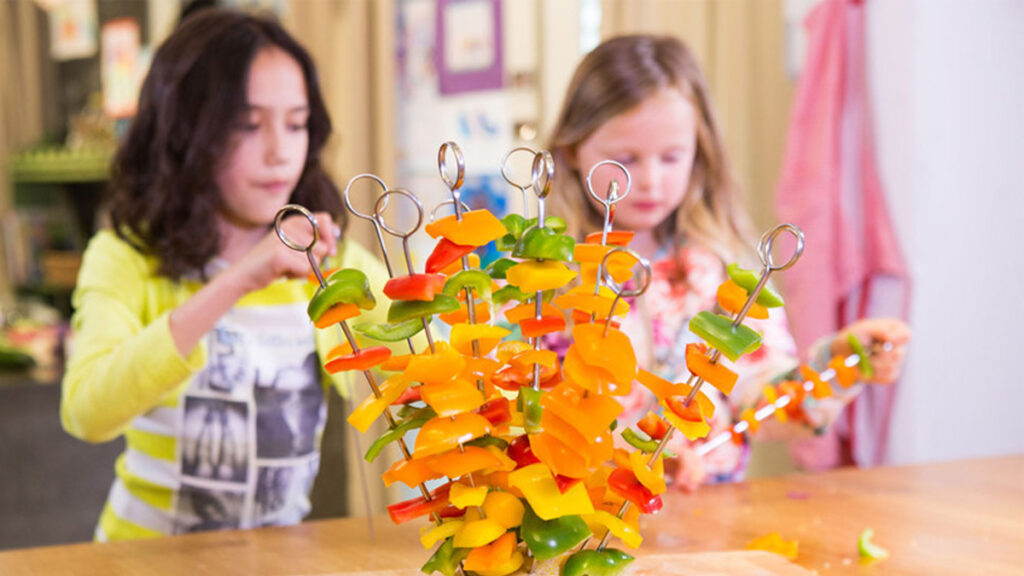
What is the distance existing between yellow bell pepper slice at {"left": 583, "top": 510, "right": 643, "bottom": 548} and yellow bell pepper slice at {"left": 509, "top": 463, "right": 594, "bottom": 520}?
4cm

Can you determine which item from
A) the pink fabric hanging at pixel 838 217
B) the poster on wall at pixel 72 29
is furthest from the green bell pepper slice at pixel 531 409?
the poster on wall at pixel 72 29

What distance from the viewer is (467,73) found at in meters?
2.80

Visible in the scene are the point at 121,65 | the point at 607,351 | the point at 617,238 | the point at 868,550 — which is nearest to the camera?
the point at 607,351

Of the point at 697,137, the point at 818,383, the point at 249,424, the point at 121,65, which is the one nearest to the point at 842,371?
the point at 818,383

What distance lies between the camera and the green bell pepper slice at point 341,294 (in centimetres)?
70

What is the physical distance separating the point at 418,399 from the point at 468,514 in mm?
88

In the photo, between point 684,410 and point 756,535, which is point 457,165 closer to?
point 684,410

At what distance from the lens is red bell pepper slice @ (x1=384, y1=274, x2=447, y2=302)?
2.26 ft

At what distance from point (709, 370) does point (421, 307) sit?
0.20m

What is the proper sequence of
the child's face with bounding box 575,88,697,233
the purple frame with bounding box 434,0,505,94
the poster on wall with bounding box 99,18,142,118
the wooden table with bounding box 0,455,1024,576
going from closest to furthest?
the wooden table with bounding box 0,455,1024,576 < the child's face with bounding box 575,88,697,233 < the purple frame with bounding box 434,0,505,94 < the poster on wall with bounding box 99,18,142,118

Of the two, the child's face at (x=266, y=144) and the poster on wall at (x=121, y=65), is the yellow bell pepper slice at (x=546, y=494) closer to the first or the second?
the child's face at (x=266, y=144)

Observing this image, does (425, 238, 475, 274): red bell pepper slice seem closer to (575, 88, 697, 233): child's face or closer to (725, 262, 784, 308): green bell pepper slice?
(725, 262, 784, 308): green bell pepper slice

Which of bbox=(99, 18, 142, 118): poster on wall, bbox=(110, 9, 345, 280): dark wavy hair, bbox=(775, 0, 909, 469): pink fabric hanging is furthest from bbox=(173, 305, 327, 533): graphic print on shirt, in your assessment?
bbox=(99, 18, 142, 118): poster on wall

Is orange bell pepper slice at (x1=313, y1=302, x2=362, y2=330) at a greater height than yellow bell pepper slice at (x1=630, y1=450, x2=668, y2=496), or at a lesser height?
greater
